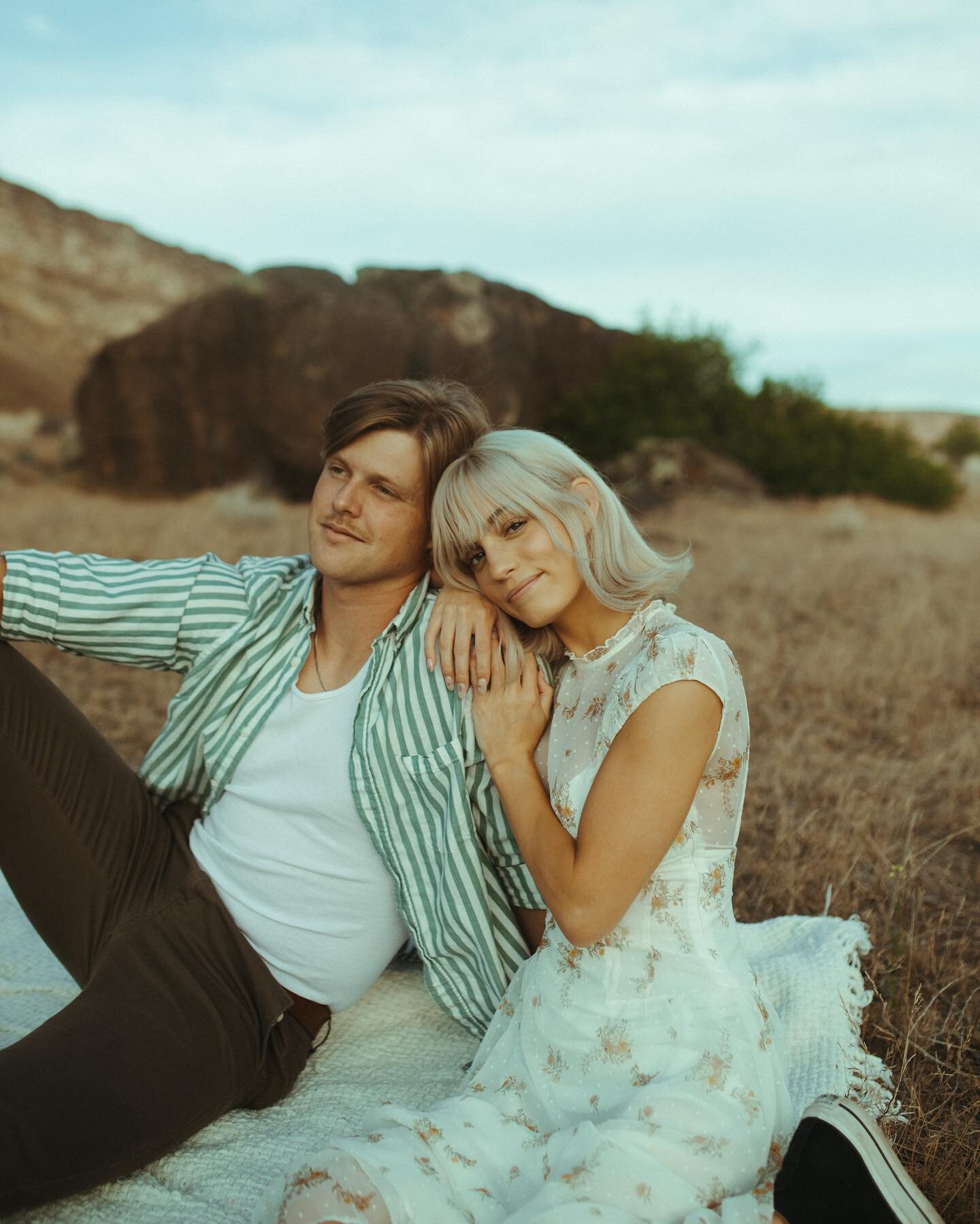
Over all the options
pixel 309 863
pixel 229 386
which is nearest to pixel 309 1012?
pixel 309 863

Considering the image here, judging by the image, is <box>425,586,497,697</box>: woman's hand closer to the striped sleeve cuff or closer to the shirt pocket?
the shirt pocket

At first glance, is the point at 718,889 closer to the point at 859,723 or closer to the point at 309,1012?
the point at 309,1012

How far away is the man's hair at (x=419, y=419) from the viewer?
100 inches

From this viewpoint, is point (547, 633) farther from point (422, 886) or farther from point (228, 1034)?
point (228, 1034)

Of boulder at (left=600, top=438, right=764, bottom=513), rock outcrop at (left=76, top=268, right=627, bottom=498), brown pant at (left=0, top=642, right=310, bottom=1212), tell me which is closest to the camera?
brown pant at (left=0, top=642, right=310, bottom=1212)

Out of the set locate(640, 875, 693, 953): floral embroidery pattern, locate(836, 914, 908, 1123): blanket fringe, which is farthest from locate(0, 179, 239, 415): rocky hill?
locate(640, 875, 693, 953): floral embroidery pattern

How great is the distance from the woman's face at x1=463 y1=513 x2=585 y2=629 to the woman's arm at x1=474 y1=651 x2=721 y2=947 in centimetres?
38

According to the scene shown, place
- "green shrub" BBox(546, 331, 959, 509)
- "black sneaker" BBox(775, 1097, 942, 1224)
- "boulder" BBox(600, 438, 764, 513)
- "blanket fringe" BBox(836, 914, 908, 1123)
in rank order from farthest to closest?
"green shrub" BBox(546, 331, 959, 509) < "boulder" BBox(600, 438, 764, 513) < "blanket fringe" BBox(836, 914, 908, 1123) < "black sneaker" BBox(775, 1097, 942, 1224)

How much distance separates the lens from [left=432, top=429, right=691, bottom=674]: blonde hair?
2143 mm

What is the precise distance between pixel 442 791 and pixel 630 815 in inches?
24.9

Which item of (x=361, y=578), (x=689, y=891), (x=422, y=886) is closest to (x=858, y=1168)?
(x=689, y=891)

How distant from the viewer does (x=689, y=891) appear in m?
1.92

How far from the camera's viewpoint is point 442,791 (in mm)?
2311

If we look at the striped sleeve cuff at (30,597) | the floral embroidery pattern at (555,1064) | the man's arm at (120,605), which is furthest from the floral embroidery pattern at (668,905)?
the striped sleeve cuff at (30,597)
